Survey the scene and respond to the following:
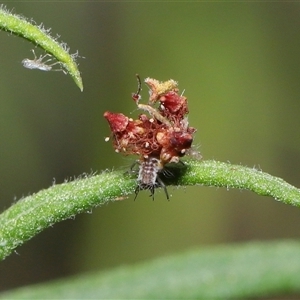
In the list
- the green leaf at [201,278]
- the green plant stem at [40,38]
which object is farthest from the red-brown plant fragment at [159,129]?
the green leaf at [201,278]

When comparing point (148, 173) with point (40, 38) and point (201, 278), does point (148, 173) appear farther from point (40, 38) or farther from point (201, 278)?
point (201, 278)

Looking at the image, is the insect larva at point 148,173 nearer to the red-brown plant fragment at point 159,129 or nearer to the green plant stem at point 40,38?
the red-brown plant fragment at point 159,129

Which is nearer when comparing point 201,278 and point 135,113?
point 201,278

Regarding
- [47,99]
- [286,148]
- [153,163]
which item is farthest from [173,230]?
[153,163]

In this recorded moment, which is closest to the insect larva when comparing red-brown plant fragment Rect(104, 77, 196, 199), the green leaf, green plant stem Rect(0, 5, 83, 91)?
red-brown plant fragment Rect(104, 77, 196, 199)

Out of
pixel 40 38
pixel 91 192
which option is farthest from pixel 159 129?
pixel 40 38

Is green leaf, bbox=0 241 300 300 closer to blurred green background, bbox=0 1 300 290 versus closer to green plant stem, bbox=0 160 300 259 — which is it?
green plant stem, bbox=0 160 300 259

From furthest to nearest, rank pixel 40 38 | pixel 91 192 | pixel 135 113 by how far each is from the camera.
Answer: pixel 135 113 < pixel 91 192 < pixel 40 38
